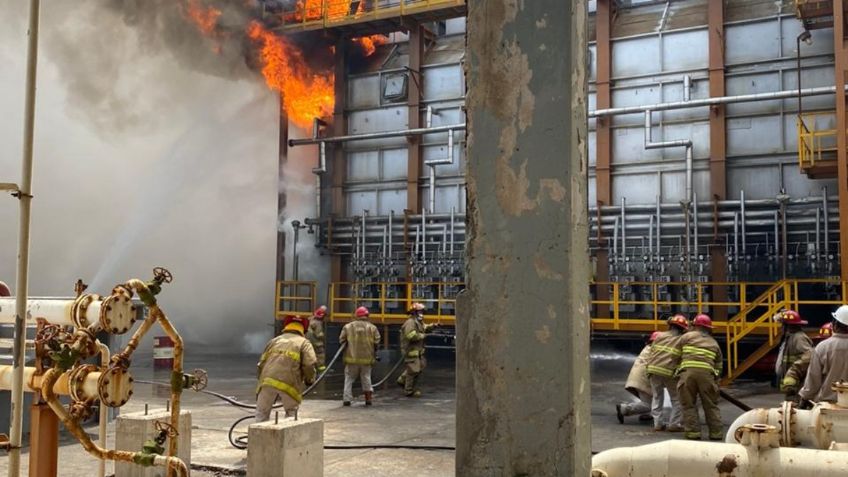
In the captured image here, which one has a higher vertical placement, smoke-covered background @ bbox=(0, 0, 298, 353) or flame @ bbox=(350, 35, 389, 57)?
flame @ bbox=(350, 35, 389, 57)

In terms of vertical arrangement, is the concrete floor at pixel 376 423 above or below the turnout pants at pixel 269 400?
below

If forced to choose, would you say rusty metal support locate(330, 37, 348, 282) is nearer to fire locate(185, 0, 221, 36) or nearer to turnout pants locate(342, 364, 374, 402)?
fire locate(185, 0, 221, 36)

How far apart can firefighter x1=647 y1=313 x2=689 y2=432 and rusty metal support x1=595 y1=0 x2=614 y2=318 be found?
8.15m

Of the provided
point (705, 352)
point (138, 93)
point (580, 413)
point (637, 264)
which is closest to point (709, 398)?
point (705, 352)

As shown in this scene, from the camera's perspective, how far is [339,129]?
67.3 feet

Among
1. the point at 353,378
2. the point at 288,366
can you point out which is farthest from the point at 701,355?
the point at 353,378

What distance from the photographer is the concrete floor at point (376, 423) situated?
273 inches

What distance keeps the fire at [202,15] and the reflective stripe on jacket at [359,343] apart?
1010 cm

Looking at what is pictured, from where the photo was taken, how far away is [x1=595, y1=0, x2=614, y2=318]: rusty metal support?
57.2ft

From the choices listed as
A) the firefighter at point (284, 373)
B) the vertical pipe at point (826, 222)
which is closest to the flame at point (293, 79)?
the vertical pipe at point (826, 222)

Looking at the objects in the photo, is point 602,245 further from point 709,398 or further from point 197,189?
point 197,189

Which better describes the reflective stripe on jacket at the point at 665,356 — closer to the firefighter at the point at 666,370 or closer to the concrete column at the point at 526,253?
the firefighter at the point at 666,370

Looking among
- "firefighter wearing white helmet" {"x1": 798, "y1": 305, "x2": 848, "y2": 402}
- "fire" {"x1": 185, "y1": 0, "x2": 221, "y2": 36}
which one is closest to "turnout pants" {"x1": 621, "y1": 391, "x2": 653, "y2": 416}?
"firefighter wearing white helmet" {"x1": 798, "y1": 305, "x2": 848, "y2": 402}

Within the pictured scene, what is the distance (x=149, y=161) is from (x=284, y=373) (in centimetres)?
1258
